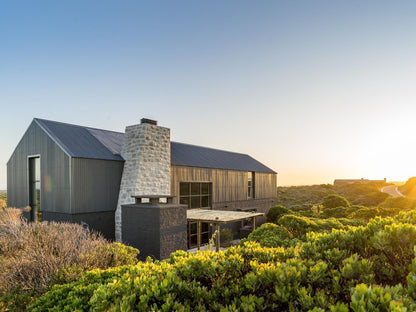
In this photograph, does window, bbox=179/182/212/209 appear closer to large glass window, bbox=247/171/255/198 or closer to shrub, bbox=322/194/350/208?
large glass window, bbox=247/171/255/198

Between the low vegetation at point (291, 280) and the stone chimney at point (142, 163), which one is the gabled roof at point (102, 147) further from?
the low vegetation at point (291, 280)

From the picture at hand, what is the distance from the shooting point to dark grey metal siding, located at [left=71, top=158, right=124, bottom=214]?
12469mm

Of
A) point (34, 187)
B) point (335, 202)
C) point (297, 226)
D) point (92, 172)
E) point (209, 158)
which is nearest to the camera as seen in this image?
point (297, 226)

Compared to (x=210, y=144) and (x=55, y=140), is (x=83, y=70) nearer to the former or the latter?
(x=55, y=140)

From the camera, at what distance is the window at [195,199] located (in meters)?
17.2

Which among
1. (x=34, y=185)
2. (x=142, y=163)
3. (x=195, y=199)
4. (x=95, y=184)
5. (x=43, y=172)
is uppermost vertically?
(x=142, y=163)

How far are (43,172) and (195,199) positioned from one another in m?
9.96

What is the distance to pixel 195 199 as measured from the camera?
1848 centimetres

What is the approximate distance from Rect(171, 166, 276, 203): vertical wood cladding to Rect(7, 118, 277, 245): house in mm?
110

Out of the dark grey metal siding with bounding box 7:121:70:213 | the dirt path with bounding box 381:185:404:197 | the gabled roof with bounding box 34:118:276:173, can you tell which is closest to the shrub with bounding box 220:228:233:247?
the gabled roof with bounding box 34:118:276:173

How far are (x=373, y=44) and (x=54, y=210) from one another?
→ 18406 millimetres

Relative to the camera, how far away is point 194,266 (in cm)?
351

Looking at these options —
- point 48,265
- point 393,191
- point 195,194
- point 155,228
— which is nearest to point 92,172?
point 155,228

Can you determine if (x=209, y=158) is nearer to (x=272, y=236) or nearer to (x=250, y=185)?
(x=250, y=185)
